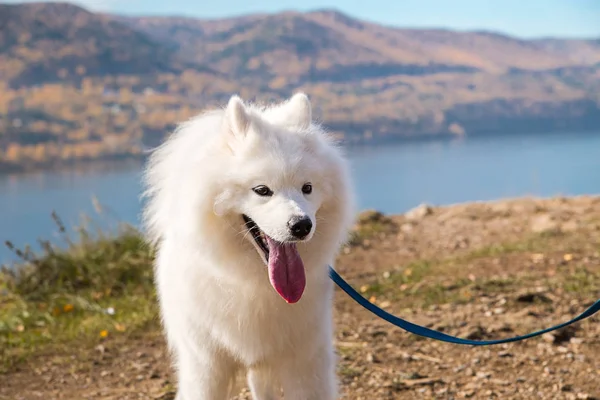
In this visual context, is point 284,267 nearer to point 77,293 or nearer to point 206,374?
point 206,374

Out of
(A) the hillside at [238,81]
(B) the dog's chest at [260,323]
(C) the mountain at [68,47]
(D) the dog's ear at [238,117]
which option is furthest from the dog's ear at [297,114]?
(C) the mountain at [68,47]

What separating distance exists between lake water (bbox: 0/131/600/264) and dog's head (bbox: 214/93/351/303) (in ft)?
1.22

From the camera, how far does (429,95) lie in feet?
176

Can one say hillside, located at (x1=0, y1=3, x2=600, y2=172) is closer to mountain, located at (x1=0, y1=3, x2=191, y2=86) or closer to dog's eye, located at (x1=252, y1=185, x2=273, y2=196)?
mountain, located at (x1=0, y1=3, x2=191, y2=86)

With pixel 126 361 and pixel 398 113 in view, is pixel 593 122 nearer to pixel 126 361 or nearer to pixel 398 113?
pixel 398 113

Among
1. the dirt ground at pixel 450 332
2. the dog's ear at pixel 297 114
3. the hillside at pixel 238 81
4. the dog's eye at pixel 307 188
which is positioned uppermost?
the dog's ear at pixel 297 114

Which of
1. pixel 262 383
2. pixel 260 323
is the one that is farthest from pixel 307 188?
pixel 262 383

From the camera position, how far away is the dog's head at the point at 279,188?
227cm

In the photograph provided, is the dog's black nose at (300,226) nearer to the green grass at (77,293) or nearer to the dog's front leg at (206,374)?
the dog's front leg at (206,374)

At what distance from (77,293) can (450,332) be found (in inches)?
144

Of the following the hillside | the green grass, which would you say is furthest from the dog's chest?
the hillside

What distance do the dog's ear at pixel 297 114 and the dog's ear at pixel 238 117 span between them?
237 millimetres

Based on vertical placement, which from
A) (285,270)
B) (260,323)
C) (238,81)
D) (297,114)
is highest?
(297,114)

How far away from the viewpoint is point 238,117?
7.91 feet
